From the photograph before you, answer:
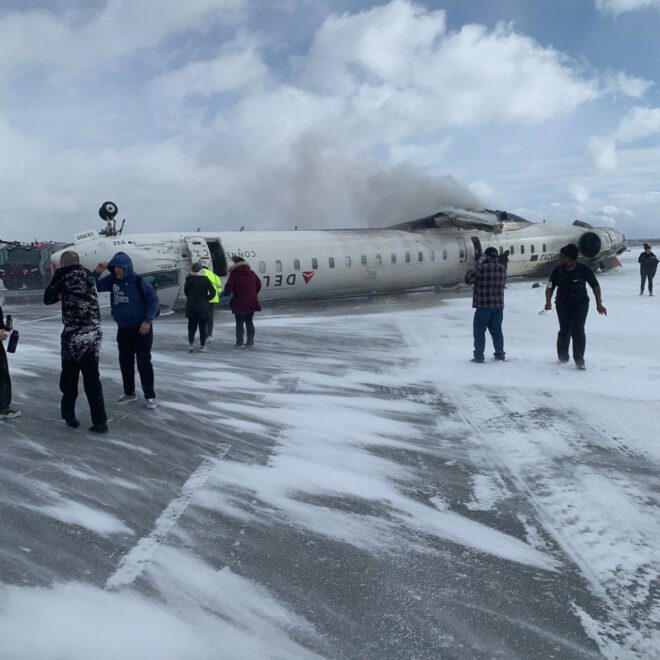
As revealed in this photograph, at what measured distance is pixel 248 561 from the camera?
3.33 metres

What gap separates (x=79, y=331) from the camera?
215 inches

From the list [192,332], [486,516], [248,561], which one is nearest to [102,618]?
[248,561]

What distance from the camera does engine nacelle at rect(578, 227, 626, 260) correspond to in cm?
2423

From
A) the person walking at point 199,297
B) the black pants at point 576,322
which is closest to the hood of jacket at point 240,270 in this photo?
the person walking at point 199,297

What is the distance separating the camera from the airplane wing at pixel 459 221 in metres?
21.2

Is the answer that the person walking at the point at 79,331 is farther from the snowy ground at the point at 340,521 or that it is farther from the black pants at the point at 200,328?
the black pants at the point at 200,328

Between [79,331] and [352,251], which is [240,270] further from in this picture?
[352,251]

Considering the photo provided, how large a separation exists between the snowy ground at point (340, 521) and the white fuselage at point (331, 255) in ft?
29.6

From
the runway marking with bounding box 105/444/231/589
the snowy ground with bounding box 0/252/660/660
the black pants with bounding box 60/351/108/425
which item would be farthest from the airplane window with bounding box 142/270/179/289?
the runway marking with bounding box 105/444/231/589

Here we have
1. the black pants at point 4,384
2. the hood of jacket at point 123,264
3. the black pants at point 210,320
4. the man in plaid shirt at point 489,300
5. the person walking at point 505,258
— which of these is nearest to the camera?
the black pants at point 4,384

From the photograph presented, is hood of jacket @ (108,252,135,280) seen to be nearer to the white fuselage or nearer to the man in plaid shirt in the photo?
the man in plaid shirt

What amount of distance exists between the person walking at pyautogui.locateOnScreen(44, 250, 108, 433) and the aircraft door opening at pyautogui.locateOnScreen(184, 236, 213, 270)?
35.0 feet

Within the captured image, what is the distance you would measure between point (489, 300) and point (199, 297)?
4.81 m

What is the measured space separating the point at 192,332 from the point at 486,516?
24.4 ft
